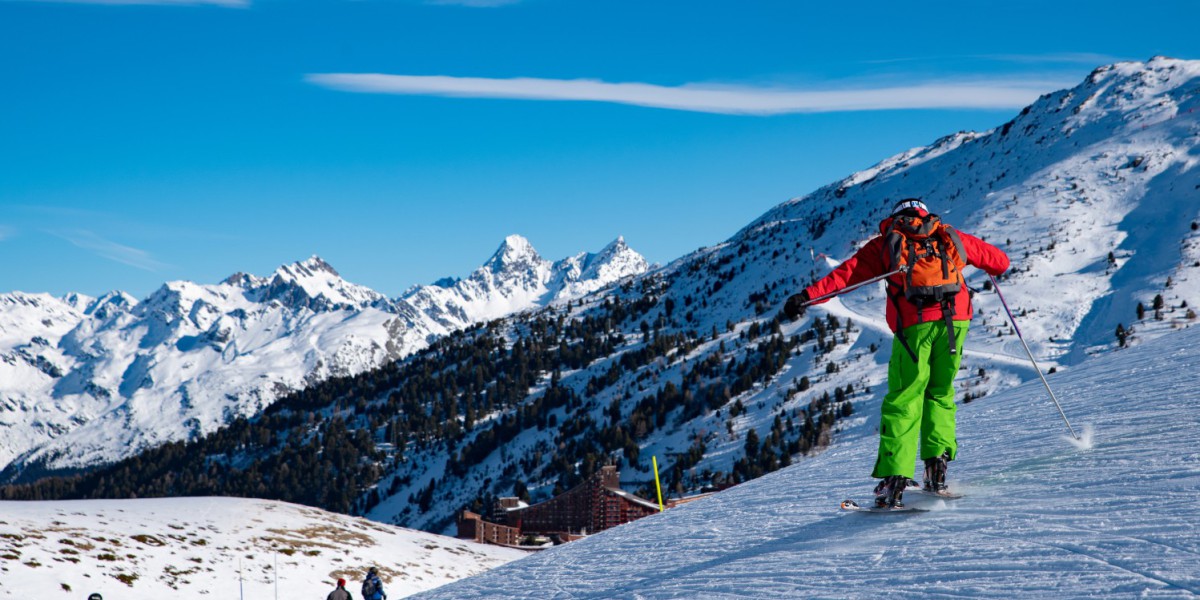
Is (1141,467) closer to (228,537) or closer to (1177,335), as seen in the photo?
(1177,335)

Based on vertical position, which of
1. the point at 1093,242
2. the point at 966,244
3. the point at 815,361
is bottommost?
the point at 966,244

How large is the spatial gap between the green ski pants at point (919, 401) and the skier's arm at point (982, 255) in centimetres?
75

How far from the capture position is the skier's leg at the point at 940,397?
366 inches

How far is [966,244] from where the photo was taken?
974cm

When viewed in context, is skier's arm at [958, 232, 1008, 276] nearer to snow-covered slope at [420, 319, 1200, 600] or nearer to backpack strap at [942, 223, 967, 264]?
backpack strap at [942, 223, 967, 264]

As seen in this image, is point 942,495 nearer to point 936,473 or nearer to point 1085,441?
point 936,473

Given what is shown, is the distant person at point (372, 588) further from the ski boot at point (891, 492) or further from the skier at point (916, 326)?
the skier at point (916, 326)

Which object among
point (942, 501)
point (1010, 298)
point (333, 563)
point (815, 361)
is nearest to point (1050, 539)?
point (942, 501)

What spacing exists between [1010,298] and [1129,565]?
13870 centimetres

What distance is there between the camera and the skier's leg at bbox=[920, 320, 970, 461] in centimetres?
930

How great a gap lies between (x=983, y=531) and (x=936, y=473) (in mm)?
1475

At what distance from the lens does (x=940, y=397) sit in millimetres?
9367

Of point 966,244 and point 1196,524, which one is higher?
point 966,244

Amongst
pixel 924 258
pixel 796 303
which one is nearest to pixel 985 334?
pixel 924 258
